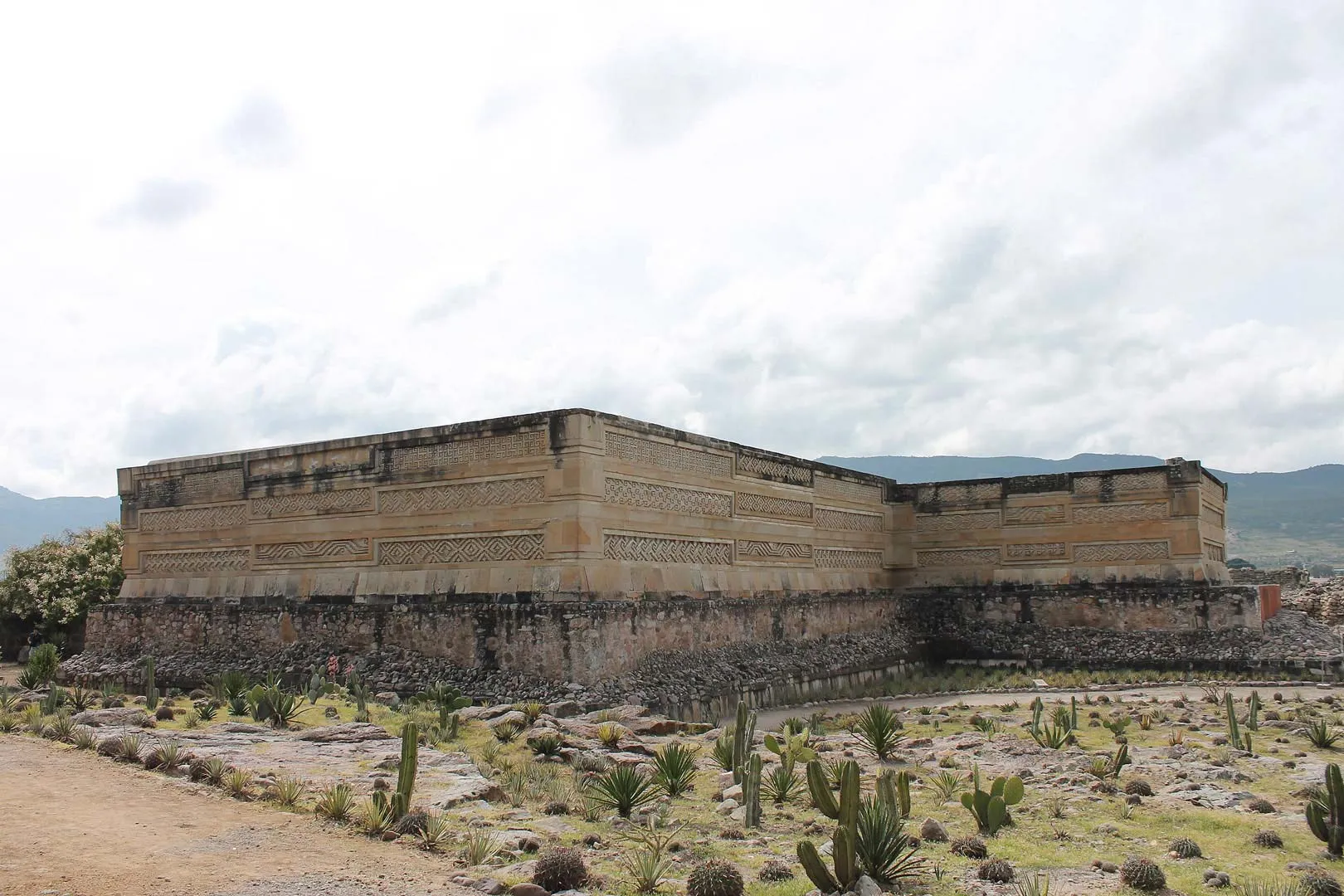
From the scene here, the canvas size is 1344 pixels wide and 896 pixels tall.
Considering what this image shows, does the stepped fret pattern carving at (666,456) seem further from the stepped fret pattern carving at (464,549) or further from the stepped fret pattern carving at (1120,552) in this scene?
the stepped fret pattern carving at (1120,552)

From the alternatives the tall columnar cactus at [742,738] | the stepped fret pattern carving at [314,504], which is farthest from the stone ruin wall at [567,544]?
the tall columnar cactus at [742,738]

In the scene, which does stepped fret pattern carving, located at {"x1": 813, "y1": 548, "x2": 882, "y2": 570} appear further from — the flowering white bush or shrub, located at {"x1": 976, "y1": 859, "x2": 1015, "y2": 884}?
the flowering white bush

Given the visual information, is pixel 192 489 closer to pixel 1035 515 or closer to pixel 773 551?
pixel 773 551

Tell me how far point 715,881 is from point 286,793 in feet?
11.8

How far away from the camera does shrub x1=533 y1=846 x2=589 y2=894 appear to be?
20.2 ft

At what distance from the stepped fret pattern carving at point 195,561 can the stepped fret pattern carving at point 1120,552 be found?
1679 centimetres

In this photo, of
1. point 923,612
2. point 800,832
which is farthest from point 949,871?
point 923,612

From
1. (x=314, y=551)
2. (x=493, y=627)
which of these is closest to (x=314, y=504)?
(x=314, y=551)

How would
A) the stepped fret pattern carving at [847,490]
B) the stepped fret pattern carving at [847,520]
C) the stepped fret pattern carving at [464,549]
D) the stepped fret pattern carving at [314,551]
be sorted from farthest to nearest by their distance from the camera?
the stepped fret pattern carving at [847,490] → the stepped fret pattern carving at [847,520] → the stepped fret pattern carving at [314,551] → the stepped fret pattern carving at [464,549]

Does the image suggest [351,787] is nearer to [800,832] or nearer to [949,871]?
[800,832]

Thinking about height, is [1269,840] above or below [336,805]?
below

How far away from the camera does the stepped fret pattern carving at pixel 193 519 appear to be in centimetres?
1806

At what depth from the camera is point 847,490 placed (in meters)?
22.4

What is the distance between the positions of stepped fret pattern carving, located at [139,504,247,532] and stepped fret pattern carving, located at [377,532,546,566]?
3.65 meters
